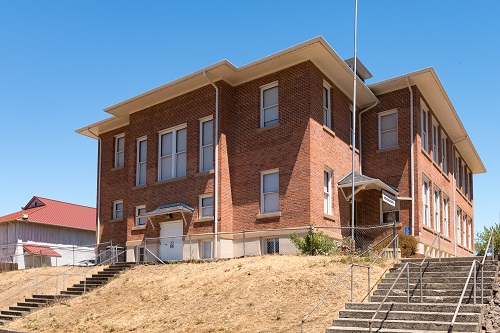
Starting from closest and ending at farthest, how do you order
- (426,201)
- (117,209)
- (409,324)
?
(409,324) → (426,201) → (117,209)

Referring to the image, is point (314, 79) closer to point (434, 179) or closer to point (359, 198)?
point (359, 198)

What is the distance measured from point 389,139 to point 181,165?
32.8ft

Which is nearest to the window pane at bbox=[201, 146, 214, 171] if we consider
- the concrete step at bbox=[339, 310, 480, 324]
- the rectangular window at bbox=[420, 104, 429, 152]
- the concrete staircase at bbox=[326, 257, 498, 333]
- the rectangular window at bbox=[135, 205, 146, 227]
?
the rectangular window at bbox=[135, 205, 146, 227]

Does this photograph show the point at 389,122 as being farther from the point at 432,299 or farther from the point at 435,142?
the point at 432,299

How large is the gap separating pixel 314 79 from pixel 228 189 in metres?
6.13

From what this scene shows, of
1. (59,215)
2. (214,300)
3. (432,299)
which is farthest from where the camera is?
(59,215)

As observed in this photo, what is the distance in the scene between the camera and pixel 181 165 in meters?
27.8

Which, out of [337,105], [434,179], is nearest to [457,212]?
[434,179]

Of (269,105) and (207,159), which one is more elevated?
(269,105)

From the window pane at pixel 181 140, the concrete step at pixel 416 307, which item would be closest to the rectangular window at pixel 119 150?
the window pane at pixel 181 140

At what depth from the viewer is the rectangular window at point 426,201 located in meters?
27.6

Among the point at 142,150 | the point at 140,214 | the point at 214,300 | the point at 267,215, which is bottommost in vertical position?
the point at 214,300

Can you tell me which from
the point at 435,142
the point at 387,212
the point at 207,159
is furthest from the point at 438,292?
the point at 435,142

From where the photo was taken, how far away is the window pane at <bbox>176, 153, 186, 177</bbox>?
27609mm
